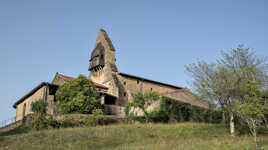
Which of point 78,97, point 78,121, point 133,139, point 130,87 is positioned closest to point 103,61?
point 130,87

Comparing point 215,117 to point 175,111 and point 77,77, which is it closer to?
point 175,111

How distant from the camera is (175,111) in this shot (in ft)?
104

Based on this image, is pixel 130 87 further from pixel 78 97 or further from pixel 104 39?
pixel 78 97

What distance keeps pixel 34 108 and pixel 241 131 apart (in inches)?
875

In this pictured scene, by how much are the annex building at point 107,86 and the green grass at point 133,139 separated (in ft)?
35.9

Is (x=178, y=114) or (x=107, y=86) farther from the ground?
(x=107, y=86)

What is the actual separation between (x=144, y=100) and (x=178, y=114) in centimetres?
430

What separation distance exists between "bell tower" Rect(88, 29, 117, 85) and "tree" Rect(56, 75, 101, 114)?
31.8 feet

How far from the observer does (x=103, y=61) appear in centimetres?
4409

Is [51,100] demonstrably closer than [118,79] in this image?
Yes

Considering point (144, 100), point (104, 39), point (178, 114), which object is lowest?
point (178, 114)

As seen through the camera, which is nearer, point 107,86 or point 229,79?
point 229,79

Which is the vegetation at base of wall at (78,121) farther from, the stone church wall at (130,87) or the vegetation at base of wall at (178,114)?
the stone church wall at (130,87)

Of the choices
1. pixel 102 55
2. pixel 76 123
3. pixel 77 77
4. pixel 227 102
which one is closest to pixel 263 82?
pixel 227 102
